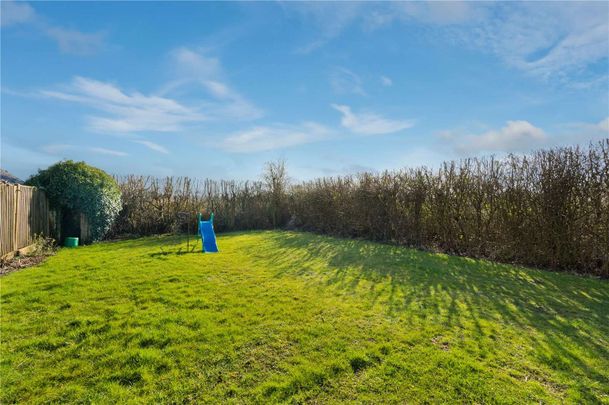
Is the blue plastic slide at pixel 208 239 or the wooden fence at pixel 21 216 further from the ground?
the wooden fence at pixel 21 216

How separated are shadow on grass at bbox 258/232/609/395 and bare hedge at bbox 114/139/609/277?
3.10 ft

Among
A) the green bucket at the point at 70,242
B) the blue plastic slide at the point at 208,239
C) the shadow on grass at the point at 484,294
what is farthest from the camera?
the green bucket at the point at 70,242

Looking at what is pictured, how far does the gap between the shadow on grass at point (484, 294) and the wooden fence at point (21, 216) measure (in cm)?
643

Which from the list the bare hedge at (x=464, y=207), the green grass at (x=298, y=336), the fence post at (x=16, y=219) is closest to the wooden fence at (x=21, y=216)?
the fence post at (x=16, y=219)

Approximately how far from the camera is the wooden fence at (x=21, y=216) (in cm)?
731

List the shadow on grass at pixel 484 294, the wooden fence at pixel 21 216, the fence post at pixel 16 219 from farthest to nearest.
Answer: the fence post at pixel 16 219 < the wooden fence at pixel 21 216 < the shadow on grass at pixel 484 294

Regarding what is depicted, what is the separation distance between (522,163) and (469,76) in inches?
114

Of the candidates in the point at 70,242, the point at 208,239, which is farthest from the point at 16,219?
the point at 208,239

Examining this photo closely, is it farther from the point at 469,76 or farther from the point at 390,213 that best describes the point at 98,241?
the point at 469,76

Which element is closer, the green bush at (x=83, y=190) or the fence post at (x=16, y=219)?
the fence post at (x=16, y=219)

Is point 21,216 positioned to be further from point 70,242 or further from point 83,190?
point 83,190

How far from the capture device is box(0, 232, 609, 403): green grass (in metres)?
2.95

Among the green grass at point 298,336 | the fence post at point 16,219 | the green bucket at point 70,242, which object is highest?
the fence post at point 16,219

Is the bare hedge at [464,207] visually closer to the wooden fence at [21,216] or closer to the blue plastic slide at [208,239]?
the wooden fence at [21,216]
